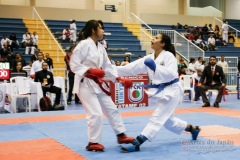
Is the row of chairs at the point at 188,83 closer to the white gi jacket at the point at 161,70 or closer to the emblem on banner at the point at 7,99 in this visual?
the emblem on banner at the point at 7,99

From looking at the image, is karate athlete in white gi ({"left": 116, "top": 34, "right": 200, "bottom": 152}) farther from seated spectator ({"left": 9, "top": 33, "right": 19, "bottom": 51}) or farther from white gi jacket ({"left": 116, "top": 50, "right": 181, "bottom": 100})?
seated spectator ({"left": 9, "top": 33, "right": 19, "bottom": 51})

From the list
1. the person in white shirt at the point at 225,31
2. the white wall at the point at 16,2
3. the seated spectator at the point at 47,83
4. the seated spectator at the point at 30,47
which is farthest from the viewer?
the person in white shirt at the point at 225,31

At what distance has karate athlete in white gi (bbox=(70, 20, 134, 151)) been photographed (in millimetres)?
4602

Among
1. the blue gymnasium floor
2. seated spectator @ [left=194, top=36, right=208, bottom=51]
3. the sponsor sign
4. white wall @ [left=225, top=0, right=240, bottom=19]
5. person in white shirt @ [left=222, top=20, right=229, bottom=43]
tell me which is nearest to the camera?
the blue gymnasium floor

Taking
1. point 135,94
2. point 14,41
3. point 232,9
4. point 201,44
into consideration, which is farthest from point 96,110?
point 232,9

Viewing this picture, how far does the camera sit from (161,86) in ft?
16.2

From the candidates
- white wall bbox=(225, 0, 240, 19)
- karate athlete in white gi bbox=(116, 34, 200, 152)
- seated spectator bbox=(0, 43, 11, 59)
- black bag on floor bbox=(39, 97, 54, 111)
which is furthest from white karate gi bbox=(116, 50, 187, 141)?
white wall bbox=(225, 0, 240, 19)


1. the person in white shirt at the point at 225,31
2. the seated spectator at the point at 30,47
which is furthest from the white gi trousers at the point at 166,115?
the person in white shirt at the point at 225,31

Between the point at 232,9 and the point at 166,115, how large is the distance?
25.1 m

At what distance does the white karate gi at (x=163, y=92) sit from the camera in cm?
470

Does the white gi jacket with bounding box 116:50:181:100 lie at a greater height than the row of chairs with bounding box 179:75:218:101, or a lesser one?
greater

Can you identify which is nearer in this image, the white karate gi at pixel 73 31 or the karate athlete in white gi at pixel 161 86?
the karate athlete in white gi at pixel 161 86

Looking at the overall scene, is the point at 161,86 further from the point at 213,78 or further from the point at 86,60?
the point at 213,78

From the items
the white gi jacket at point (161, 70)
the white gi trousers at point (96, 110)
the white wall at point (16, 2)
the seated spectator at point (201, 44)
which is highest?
the white wall at point (16, 2)
